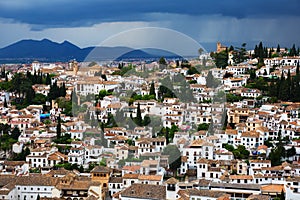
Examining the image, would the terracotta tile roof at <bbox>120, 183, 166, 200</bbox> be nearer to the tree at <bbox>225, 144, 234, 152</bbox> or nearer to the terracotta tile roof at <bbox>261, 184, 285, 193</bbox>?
the terracotta tile roof at <bbox>261, 184, 285, 193</bbox>

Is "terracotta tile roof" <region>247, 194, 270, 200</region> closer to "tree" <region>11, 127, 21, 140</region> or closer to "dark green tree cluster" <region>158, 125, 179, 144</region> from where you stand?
"dark green tree cluster" <region>158, 125, 179, 144</region>

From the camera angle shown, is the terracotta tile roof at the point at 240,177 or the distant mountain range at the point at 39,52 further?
the distant mountain range at the point at 39,52

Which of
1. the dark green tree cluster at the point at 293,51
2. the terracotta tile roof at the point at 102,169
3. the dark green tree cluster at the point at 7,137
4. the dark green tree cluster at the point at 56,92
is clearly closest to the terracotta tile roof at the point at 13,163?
the dark green tree cluster at the point at 7,137

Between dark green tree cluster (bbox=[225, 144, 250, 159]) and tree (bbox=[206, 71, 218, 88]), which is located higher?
tree (bbox=[206, 71, 218, 88])

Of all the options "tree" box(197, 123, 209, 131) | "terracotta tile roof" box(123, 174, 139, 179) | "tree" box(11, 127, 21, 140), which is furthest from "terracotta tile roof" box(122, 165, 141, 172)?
"tree" box(11, 127, 21, 140)

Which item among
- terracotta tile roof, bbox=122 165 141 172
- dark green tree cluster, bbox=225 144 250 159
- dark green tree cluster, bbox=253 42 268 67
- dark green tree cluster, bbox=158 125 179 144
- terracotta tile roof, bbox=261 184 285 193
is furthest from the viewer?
dark green tree cluster, bbox=253 42 268 67

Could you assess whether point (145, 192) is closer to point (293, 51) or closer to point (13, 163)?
point (13, 163)

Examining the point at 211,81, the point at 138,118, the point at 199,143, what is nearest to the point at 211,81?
the point at 211,81

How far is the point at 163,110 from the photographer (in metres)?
15.1

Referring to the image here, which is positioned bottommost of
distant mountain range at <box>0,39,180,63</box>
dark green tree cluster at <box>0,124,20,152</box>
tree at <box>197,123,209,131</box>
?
dark green tree cluster at <box>0,124,20,152</box>

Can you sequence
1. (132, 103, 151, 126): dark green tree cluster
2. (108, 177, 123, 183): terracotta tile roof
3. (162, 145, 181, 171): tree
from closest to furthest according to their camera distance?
(108, 177, 123, 183): terracotta tile roof < (162, 145, 181, 171): tree < (132, 103, 151, 126): dark green tree cluster

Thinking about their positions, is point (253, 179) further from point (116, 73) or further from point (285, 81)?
point (116, 73)

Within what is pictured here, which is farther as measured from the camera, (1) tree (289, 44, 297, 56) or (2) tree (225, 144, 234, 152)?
(1) tree (289, 44, 297, 56)

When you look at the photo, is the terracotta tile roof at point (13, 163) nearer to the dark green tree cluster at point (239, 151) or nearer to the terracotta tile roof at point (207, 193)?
the terracotta tile roof at point (207, 193)
